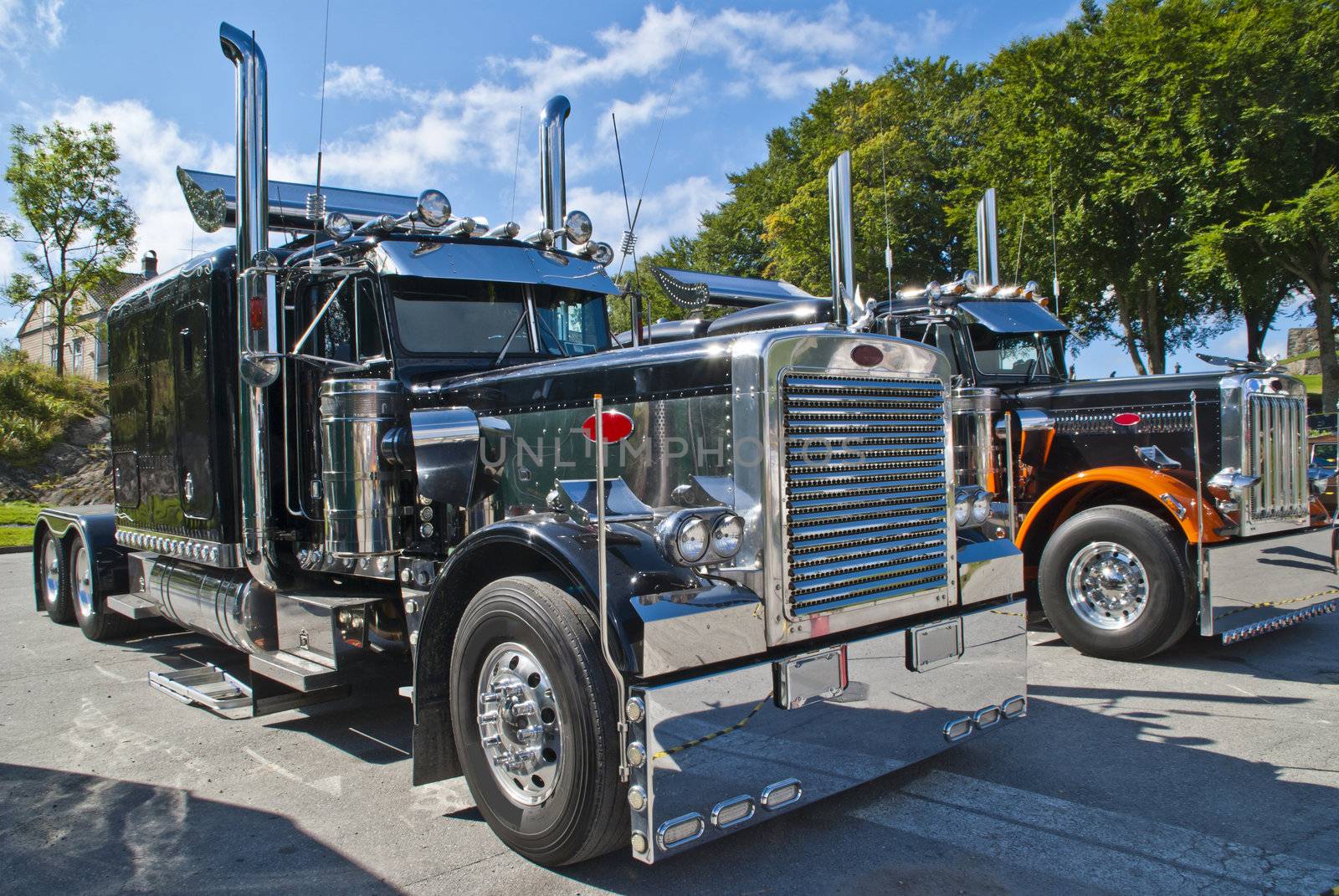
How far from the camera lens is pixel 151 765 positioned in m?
4.95

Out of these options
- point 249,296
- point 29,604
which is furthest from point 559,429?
point 29,604

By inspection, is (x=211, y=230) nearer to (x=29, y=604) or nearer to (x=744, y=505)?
(x=744, y=505)

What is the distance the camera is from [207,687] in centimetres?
572

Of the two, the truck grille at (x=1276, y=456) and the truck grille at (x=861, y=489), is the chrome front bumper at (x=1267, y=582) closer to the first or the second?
the truck grille at (x=1276, y=456)

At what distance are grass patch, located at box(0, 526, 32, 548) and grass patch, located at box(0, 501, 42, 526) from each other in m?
0.45

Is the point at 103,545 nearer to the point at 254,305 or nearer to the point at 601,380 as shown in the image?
the point at 254,305

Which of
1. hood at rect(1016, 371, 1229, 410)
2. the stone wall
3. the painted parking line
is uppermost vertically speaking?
the stone wall

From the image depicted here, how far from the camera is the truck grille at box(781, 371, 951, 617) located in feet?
11.9

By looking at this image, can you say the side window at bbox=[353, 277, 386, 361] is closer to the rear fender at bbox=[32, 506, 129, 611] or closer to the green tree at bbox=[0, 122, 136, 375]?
the rear fender at bbox=[32, 506, 129, 611]

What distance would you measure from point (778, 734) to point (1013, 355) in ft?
19.7

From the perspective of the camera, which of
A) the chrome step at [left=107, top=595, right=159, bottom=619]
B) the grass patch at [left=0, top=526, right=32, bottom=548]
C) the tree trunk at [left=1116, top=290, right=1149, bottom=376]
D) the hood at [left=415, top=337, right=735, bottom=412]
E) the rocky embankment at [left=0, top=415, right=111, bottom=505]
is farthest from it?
the rocky embankment at [left=0, top=415, right=111, bottom=505]

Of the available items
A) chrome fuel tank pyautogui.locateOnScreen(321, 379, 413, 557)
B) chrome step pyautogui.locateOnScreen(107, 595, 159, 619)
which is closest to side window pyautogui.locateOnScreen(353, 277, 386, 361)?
chrome fuel tank pyautogui.locateOnScreen(321, 379, 413, 557)

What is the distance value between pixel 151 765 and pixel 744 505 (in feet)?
11.6

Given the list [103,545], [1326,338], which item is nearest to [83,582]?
[103,545]
